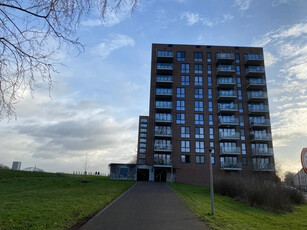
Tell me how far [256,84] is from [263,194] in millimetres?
32138

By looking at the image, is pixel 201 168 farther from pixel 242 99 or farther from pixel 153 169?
pixel 242 99

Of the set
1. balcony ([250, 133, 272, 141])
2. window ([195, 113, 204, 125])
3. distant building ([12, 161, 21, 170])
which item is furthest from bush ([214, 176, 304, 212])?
A: distant building ([12, 161, 21, 170])

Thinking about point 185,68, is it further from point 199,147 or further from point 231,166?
point 231,166

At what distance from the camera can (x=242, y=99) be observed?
148 feet

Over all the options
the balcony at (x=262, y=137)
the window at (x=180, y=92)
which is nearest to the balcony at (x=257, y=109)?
the balcony at (x=262, y=137)

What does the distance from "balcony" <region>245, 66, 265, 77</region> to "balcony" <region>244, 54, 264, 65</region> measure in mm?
1217

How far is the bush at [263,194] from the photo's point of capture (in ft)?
52.9

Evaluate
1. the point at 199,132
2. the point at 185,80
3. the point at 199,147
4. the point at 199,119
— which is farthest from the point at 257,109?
the point at 185,80

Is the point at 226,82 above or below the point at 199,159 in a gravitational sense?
above

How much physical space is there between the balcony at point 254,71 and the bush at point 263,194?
29.9 meters

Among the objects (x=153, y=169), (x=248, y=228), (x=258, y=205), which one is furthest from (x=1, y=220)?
(x=153, y=169)

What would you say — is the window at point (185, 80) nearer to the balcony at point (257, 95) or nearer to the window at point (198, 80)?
the window at point (198, 80)

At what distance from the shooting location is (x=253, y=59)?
46.1m

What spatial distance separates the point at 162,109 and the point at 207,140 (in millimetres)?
9482
